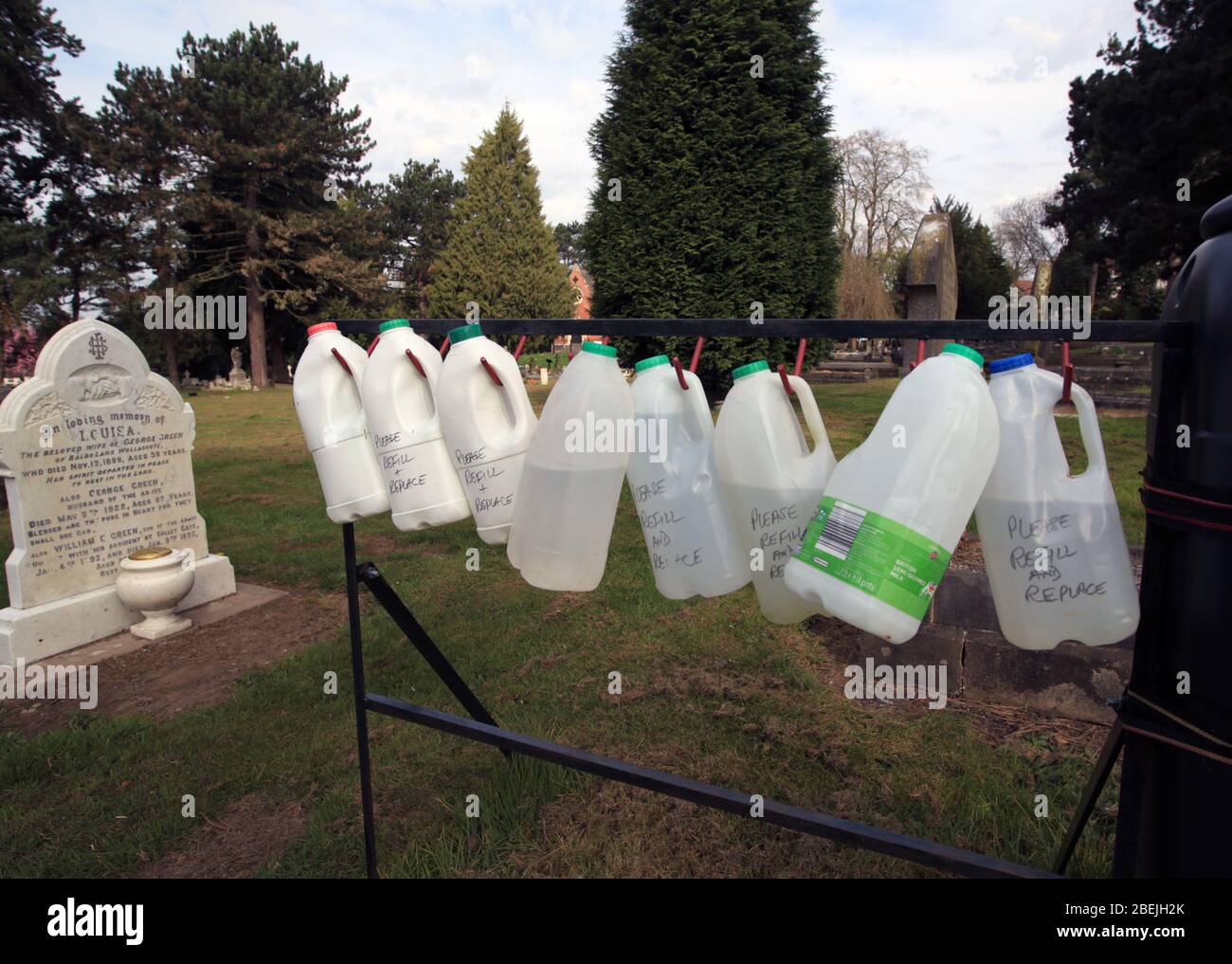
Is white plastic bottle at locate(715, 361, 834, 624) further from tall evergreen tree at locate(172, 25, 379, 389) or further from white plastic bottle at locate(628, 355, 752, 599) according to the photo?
tall evergreen tree at locate(172, 25, 379, 389)

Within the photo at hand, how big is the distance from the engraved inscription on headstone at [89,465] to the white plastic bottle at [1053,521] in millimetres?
5369

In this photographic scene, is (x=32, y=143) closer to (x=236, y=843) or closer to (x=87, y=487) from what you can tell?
(x=87, y=487)

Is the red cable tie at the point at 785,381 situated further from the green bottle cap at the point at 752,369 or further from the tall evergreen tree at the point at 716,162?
the tall evergreen tree at the point at 716,162

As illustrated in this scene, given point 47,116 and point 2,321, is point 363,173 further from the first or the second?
point 2,321

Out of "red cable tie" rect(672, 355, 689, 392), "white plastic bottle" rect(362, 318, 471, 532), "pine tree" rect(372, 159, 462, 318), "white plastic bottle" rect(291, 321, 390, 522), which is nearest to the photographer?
"red cable tie" rect(672, 355, 689, 392)

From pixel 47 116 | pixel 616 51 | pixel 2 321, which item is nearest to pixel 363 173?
pixel 47 116

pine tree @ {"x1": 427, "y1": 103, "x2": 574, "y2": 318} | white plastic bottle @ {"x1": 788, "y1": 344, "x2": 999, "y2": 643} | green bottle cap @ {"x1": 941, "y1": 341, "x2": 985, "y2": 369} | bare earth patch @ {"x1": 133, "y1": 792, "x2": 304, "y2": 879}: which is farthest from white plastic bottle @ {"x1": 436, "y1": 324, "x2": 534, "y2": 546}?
pine tree @ {"x1": 427, "y1": 103, "x2": 574, "y2": 318}

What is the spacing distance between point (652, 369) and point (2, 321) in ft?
59.3

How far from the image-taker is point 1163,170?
16.7m

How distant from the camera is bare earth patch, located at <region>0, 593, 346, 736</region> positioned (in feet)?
12.9

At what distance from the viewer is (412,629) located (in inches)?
94.1

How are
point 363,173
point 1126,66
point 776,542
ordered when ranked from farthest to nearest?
point 363,173 < point 1126,66 < point 776,542

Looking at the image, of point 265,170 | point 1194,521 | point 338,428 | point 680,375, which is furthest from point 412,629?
point 265,170

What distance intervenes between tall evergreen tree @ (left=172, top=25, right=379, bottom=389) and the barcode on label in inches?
1192
